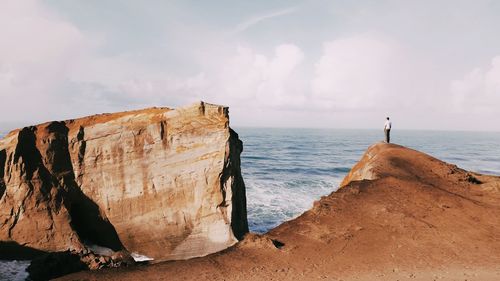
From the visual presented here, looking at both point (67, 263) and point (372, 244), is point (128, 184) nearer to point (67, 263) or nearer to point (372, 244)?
point (67, 263)

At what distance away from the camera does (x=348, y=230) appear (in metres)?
12.5

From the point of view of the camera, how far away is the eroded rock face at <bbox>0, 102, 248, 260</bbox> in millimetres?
15656

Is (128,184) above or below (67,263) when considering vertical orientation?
above

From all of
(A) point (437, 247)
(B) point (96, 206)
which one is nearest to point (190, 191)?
(B) point (96, 206)

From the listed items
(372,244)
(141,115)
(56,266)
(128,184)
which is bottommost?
(56,266)

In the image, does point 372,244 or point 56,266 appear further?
point 56,266

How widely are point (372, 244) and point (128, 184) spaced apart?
11.1 metres

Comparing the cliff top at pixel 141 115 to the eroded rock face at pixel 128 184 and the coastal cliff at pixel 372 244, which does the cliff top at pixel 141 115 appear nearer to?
the eroded rock face at pixel 128 184

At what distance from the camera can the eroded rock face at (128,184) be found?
15656 millimetres

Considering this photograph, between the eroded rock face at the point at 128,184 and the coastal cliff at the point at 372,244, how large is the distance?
4.36 m

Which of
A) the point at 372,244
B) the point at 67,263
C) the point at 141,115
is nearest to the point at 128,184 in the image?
the point at 141,115

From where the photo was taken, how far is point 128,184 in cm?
1638

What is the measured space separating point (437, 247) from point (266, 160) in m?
43.2

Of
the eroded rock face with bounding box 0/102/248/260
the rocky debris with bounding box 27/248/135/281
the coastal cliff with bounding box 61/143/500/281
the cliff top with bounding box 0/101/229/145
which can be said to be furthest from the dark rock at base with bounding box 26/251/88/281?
the cliff top with bounding box 0/101/229/145
